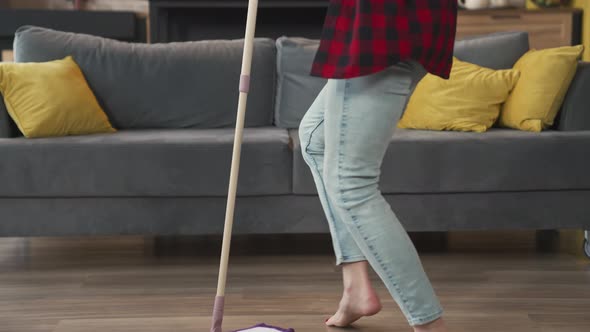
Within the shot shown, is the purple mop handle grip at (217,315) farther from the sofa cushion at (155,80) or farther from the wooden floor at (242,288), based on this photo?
the sofa cushion at (155,80)

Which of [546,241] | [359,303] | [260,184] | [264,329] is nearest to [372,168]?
[359,303]

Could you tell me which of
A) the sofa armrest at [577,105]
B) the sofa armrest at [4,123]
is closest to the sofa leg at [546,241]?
the sofa armrest at [577,105]

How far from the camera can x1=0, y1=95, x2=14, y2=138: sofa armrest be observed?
2820mm

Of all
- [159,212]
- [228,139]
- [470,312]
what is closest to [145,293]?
[159,212]

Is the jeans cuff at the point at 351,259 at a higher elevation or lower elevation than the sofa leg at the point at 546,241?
higher

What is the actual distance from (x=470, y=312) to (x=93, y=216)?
1.30 metres

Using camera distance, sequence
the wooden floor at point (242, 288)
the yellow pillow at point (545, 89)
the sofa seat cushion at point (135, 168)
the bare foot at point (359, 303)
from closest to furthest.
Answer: the bare foot at point (359, 303)
the wooden floor at point (242, 288)
the sofa seat cushion at point (135, 168)
the yellow pillow at point (545, 89)

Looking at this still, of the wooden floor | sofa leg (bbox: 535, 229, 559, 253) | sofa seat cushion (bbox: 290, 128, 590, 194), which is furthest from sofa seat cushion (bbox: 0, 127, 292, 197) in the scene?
sofa leg (bbox: 535, 229, 559, 253)

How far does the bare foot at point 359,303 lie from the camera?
190 centimetres

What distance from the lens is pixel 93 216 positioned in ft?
8.65

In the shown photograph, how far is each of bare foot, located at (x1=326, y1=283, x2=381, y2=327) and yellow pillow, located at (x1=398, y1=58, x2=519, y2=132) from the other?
118 centimetres

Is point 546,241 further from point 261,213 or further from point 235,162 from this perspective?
point 235,162

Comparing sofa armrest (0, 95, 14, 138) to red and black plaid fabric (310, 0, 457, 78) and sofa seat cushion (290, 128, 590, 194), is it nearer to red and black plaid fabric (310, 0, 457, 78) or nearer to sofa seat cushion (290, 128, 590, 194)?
sofa seat cushion (290, 128, 590, 194)

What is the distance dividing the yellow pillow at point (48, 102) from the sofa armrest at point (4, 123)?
2cm
